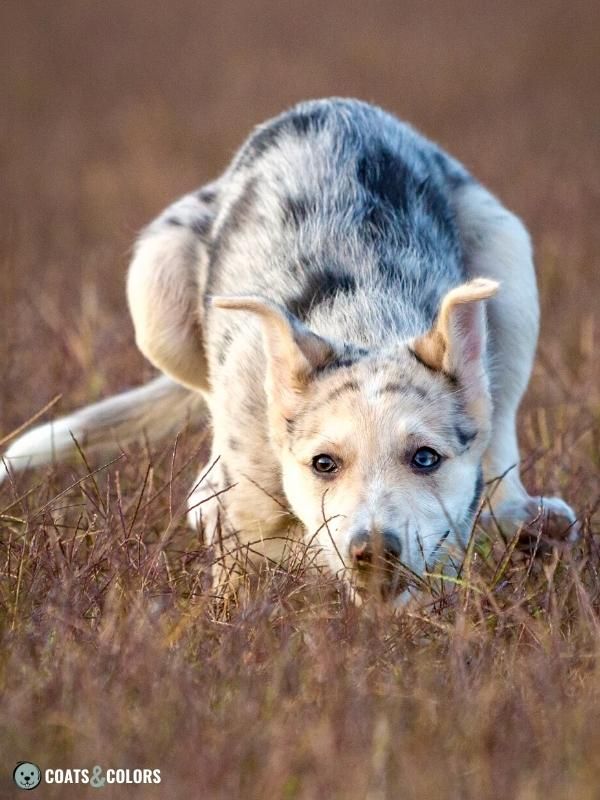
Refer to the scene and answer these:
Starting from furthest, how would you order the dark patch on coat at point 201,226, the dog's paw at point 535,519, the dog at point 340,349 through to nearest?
the dark patch on coat at point 201,226
the dog's paw at point 535,519
the dog at point 340,349

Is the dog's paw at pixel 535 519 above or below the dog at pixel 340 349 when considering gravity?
below

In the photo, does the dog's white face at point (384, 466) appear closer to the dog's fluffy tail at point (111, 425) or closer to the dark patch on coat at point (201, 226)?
the dog's fluffy tail at point (111, 425)

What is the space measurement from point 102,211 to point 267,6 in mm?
7491

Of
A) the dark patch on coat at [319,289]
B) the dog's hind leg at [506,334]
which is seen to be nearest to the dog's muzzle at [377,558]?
the dog's hind leg at [506,334]

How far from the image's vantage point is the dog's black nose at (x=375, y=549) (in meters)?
3.86

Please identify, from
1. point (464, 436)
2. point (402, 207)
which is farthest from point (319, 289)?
point (464, 436)

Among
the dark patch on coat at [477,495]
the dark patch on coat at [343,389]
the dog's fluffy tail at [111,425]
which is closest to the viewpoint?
the dark patch on coat at [343,389]

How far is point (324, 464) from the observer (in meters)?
4.30

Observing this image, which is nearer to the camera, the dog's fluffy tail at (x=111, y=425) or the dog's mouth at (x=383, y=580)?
the dog's mouth at (x=383, y=580)

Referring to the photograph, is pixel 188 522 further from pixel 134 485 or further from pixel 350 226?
pixel 350 226

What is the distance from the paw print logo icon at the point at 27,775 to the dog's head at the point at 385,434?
1.11 m

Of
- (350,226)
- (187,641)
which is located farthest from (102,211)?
(187,641)

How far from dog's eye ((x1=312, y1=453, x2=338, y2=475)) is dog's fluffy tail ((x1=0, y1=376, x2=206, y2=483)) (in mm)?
1375

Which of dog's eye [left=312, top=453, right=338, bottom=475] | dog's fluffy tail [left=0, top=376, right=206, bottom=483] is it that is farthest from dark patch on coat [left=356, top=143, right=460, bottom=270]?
dog's fluffy tail [left=0, top=376, right=206, bottom=483]
